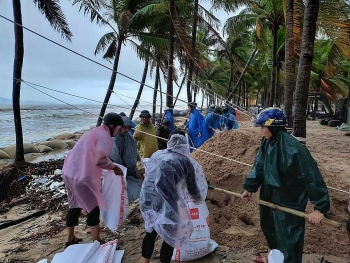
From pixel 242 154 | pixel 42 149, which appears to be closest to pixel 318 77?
pixel 42 149

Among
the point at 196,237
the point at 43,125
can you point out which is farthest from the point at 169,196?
the point at 43,125

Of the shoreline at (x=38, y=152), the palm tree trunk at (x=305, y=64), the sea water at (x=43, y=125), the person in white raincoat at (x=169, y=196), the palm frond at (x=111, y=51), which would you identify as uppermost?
the palm frond at (x=111, y=51)

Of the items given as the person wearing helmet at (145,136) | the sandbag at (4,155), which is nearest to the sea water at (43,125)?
the person wearing helmet at (145,136)

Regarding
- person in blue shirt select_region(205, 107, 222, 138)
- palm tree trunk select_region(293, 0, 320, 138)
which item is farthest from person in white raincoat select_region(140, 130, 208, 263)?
person in blue shirt select_region(205, 107, 222, 138)

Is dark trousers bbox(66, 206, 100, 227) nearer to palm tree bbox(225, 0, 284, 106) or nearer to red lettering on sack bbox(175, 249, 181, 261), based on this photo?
red lettering on sack bbox(175, 249, 181, 261)

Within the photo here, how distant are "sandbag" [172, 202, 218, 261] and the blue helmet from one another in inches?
38.7

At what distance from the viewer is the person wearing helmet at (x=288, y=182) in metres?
2.24

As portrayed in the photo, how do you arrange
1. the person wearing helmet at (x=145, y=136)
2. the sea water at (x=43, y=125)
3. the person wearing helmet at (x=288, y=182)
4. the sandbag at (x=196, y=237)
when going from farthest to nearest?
the sea water at (x=43, y=125), the person wearing helmet at (x=145, y=136), the sandbag at (x=196, y=237), the person wearing helmet at (x=288, y=182)

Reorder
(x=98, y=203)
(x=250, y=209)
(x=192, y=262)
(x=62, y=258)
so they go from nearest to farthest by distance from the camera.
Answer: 1. (x=62, y=258)
2. (x=192, y=262)
3. (x=98, y=203)
4. (x=250, y=209)

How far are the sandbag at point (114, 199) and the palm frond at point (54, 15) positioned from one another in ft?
23.2

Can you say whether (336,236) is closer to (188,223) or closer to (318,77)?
(188,223)

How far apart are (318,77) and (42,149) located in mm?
22381

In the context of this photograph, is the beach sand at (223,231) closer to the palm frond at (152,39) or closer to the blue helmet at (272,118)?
the blue helmet at (272,118)

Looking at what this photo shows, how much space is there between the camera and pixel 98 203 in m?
3.13
